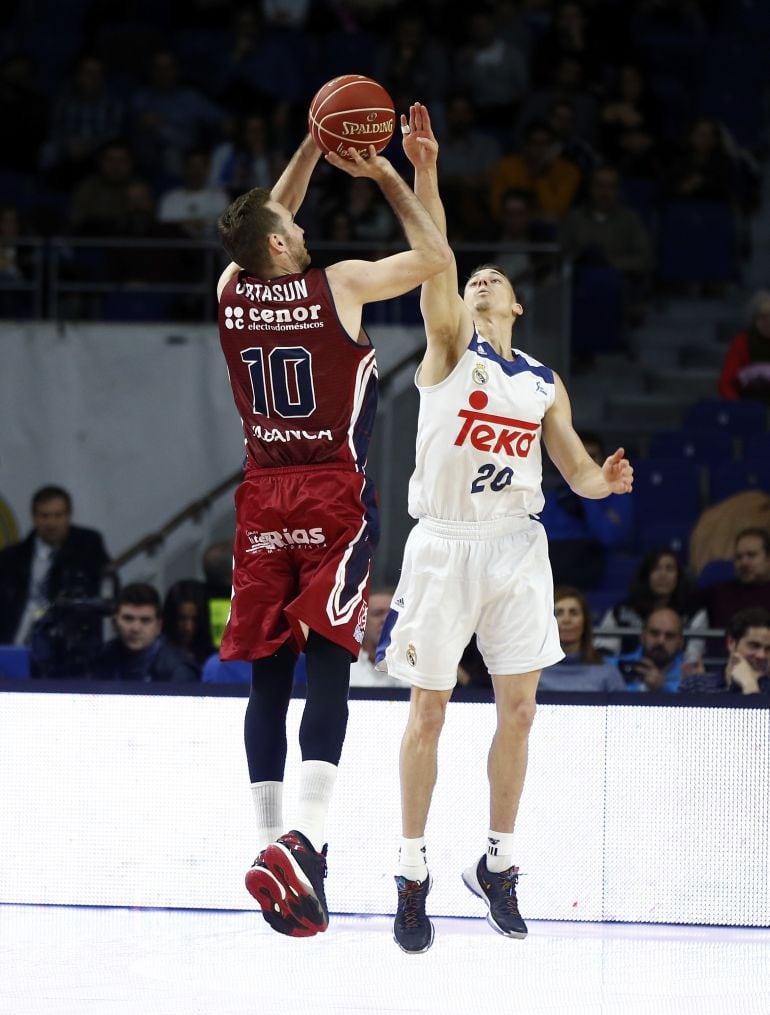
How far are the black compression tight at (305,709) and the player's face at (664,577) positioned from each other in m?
3.82

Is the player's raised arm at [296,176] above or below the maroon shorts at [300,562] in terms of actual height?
above

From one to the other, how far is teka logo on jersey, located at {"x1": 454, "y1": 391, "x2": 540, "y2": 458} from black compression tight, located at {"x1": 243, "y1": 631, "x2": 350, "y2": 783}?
100 cm

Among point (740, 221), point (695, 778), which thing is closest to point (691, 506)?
point (740, 221)

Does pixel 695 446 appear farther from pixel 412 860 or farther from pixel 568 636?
pixel 412 860

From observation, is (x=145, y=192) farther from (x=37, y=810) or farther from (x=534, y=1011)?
(x=534, y=1011)

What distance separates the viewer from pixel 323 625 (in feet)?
18.0

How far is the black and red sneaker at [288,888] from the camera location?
5055 millimetres

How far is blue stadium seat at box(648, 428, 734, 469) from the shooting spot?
11.3 m

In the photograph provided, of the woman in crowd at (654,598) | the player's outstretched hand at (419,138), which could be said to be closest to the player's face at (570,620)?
the woman in crowd at (654,598)

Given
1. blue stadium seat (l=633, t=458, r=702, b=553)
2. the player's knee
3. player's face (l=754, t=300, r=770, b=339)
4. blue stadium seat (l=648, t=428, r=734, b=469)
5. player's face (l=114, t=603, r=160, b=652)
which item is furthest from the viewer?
player's face (l=754, t=300, r=770, b=339)

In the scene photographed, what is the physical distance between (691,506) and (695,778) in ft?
13.2

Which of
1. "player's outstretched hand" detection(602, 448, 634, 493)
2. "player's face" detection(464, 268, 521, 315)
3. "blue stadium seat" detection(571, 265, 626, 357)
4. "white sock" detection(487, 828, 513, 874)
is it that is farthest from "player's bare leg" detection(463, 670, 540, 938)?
"blue stadium seat" detection(571, 265, 626, 357)

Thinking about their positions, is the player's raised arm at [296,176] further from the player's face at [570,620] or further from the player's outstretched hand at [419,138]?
the player's face at [570,620]

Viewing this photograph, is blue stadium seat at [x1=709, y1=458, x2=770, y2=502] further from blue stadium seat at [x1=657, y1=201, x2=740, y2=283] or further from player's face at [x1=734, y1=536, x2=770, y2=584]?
blue stadium seat at [x1=657, y1=201, x2=740, y2=283]
